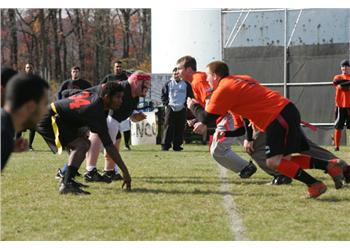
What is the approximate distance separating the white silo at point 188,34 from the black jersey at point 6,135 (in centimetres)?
1483

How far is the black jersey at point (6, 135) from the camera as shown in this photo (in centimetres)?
395

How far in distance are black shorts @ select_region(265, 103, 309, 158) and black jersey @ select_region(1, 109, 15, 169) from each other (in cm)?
361

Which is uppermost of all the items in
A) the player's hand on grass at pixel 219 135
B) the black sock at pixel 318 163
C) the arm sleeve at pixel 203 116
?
the arm sleeve at pixel 203 116

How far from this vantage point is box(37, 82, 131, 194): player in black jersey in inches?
305

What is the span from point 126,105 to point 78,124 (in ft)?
2.88

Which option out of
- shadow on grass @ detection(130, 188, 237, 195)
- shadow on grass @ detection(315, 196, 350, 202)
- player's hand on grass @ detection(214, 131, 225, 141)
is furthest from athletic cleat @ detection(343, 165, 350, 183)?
player's hand on grass @ detection(214, 131, 225, 141)

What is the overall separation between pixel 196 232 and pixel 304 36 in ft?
44.2

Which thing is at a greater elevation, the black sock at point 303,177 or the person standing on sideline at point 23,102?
the person standing on sideline at point 23,102

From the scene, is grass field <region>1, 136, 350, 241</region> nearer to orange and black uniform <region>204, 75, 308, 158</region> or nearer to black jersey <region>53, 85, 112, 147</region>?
orange and black uniform <region>204, 75, 308, 158</region>

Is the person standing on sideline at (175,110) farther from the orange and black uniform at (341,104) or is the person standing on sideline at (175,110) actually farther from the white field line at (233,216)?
the white field line at (233,216)

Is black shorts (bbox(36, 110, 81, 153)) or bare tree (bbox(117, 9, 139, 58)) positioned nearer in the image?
black shorts (bbox(36, 110, 81, 153))

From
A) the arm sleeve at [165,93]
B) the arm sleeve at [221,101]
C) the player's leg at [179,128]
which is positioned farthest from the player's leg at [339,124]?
the arm sleeve at [221,101]

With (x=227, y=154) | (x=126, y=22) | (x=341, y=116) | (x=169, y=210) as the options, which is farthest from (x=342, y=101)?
(x=126, y=22)
